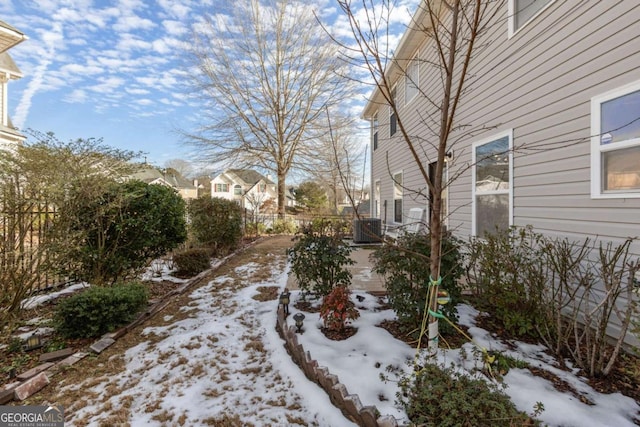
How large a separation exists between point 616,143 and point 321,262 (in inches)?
118

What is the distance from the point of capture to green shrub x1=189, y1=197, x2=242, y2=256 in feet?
23.9

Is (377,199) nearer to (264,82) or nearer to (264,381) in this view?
(264,82)

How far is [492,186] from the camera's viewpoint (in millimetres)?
4238

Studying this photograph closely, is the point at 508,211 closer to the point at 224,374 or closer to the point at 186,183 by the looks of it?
the point at 224,374

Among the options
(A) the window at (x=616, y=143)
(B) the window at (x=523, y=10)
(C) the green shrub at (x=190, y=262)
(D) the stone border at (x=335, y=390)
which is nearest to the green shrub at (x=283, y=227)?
(C) the green shrub at (x=190, y=262)

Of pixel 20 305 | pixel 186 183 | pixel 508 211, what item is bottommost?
pixel 20 305

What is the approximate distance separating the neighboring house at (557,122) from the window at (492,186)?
15mm

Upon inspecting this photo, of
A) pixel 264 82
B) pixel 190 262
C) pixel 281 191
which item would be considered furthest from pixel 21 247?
pixel 264 82

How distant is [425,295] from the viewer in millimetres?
2678

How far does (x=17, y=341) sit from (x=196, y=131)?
14.7 meters

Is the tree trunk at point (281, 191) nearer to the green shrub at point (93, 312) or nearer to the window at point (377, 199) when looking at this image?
the window at point (377, 199)

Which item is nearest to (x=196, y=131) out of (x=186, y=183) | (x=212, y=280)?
(x=212, y=280)

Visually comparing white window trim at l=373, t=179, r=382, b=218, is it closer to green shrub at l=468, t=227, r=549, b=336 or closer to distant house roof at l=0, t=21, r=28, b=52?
green shrub at l=468, t=227, r=549, b=336

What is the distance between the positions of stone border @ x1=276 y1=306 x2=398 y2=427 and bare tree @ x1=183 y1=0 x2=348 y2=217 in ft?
39.8
